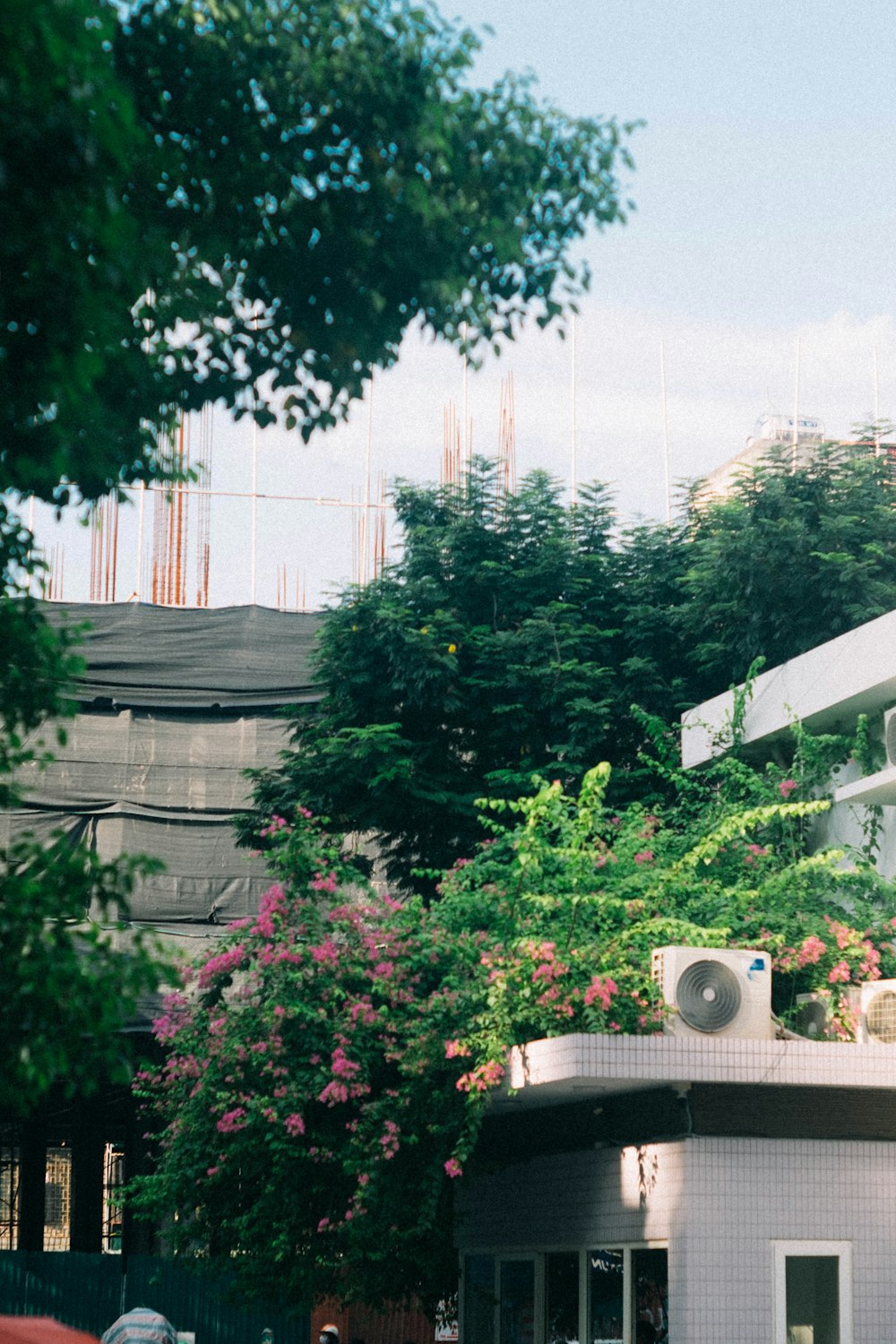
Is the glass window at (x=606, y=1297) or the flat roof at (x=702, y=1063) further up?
the flat roof at (x=702, y=1063)

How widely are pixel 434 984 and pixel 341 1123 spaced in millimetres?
1083

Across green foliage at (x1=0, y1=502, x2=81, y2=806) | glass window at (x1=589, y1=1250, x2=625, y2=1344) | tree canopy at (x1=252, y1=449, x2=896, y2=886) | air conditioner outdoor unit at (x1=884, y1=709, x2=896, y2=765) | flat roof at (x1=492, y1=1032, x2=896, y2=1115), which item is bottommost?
glass window at (x1=589, y1=1250, x2=625, y2=1344)

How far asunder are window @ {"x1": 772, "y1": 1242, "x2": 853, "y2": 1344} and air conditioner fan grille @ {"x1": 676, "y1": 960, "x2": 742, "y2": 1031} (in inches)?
47.6

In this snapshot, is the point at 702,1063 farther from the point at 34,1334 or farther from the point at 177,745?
the point at 177,745

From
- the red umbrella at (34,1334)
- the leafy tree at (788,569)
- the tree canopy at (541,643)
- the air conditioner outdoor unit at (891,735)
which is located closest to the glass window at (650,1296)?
the air conditioner outdoor unit at (891,735)

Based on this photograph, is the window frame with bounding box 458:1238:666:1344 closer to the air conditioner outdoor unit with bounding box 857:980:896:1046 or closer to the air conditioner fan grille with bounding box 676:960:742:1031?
the air conditioner fan grille with bounding box 676:960:742:1031

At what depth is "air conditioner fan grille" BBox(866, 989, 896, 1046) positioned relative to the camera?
998cm

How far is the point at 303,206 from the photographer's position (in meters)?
6.47

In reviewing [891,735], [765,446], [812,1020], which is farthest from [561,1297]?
[765,446]

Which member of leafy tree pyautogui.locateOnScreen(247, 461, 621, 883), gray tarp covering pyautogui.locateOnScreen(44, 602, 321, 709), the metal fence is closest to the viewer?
the metal fence

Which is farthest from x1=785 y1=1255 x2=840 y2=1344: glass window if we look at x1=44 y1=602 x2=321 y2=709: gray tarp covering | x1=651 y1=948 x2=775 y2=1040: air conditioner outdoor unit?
x1=44 y1=602 x2=321 y2=709: gray tarp covering

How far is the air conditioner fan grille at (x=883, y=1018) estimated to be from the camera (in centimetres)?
998

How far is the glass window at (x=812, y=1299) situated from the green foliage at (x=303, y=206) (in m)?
5.47

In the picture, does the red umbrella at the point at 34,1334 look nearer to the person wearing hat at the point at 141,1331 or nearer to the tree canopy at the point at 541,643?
the person wearing hat at the point at 141,1331
